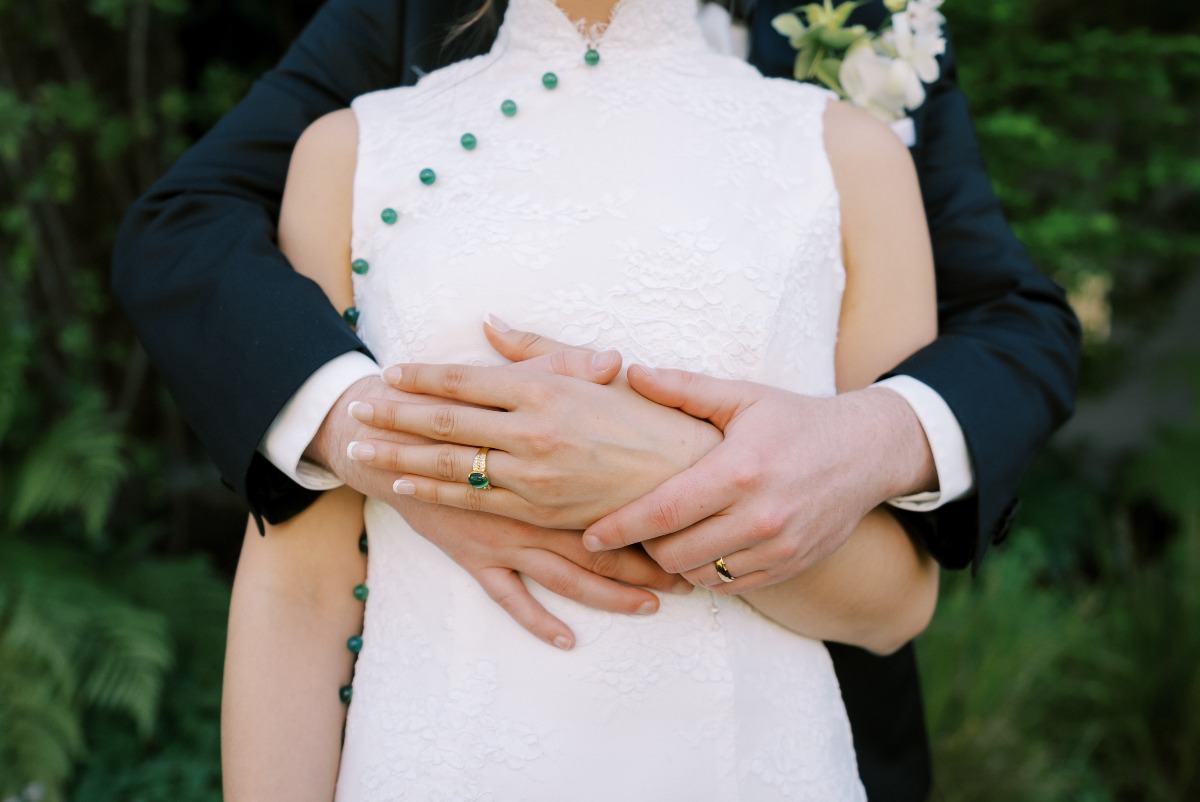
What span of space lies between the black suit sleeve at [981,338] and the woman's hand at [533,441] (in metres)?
0.44

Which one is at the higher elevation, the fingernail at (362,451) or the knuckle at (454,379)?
the knuckle at (454,379)

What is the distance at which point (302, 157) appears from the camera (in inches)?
58.6

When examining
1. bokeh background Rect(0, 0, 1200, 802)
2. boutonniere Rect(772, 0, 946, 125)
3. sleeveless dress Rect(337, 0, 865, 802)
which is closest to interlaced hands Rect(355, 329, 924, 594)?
sleeveless dress Rect(337, 0, 865, 802)

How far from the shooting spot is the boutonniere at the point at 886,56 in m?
1.67

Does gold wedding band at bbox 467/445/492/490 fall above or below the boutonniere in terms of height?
below

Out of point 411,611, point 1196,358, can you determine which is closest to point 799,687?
point 411,611

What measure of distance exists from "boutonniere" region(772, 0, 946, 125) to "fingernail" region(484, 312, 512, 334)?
31.5 inches

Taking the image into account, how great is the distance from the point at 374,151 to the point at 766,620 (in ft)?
2.94

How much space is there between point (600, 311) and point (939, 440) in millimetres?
526

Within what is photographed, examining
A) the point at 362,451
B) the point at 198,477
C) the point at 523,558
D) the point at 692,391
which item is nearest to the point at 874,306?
the point at 692,391

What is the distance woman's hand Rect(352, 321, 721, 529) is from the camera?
3.93 ft

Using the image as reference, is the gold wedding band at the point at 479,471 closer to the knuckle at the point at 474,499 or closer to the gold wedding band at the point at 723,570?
the knuckle at the point at 474,499

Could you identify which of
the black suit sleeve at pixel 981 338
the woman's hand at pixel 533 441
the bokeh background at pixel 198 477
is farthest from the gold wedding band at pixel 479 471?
the bokeh background at pixel 198 477

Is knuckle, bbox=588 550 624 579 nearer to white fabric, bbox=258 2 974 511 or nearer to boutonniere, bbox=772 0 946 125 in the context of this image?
white fabric, bbox=258 2 974 511
